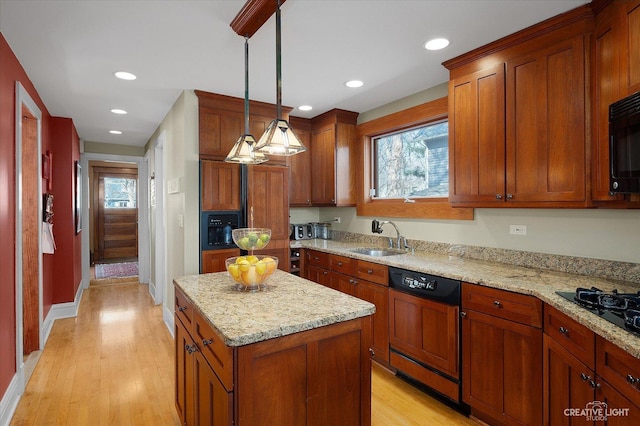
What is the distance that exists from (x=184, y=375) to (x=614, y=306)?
2.14 meters

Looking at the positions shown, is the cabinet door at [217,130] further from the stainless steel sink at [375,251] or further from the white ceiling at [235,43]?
the stainless steel sink at [375,251]

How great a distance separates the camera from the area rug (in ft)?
22.8

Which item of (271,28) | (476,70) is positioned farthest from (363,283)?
(271,28)

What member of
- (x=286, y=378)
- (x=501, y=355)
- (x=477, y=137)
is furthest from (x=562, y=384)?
(x=477, y=137)

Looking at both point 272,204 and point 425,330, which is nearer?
point 425,330

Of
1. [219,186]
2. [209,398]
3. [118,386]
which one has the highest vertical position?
[219,186]

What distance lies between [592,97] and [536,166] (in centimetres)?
46

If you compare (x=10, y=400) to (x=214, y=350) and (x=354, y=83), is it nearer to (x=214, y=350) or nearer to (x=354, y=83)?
(x=214, y=350)

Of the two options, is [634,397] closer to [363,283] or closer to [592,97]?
[592,97]

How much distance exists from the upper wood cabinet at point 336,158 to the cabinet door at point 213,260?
1384 mm

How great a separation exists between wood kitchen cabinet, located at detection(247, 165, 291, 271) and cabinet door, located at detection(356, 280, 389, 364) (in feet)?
3.67

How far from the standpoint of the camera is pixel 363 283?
10.1ft

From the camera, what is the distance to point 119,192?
9.02m

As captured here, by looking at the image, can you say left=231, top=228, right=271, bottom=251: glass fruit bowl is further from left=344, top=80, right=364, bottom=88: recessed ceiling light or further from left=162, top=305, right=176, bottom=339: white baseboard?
left=162, top=305, right=176, bottom=339: white baseboard
